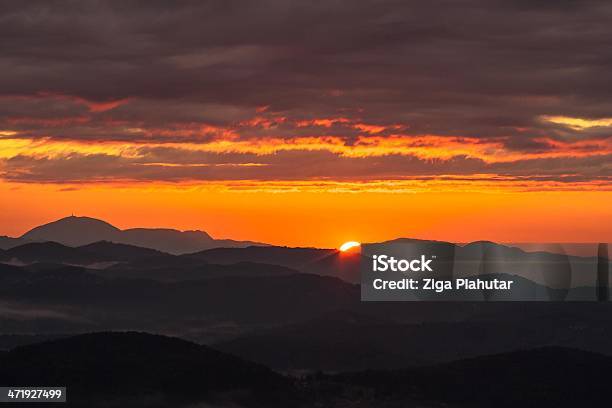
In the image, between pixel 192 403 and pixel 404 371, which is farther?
pixel 404 371

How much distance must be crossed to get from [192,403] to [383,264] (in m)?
29.7

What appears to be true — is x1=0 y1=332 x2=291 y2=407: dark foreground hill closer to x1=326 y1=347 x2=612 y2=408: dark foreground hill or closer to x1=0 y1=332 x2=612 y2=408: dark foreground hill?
x1=0 y1=332 x2=612 y2=408: dark foreground hill

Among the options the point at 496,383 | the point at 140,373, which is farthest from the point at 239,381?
the point at 496,383

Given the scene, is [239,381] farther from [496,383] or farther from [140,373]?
[496,383]

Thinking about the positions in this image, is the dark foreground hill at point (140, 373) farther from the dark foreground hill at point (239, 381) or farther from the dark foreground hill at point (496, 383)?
the dark foreground hill at point (496, 383)

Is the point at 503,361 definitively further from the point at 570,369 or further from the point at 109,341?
the point at 109,341

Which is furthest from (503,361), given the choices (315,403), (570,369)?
(315,403)

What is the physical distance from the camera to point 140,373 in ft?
466

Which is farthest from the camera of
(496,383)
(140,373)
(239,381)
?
(496,383)

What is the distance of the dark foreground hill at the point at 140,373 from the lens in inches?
5271

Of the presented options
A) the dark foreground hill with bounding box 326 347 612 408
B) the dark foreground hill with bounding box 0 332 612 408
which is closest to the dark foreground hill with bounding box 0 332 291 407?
the dark foreground hill with bounding box 0 332 612 408

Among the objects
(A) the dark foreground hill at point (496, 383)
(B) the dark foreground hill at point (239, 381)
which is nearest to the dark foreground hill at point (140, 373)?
(B) the dark foreground hill at point (239, 381)

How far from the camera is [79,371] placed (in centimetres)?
14175

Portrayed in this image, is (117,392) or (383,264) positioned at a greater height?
(383,264)
